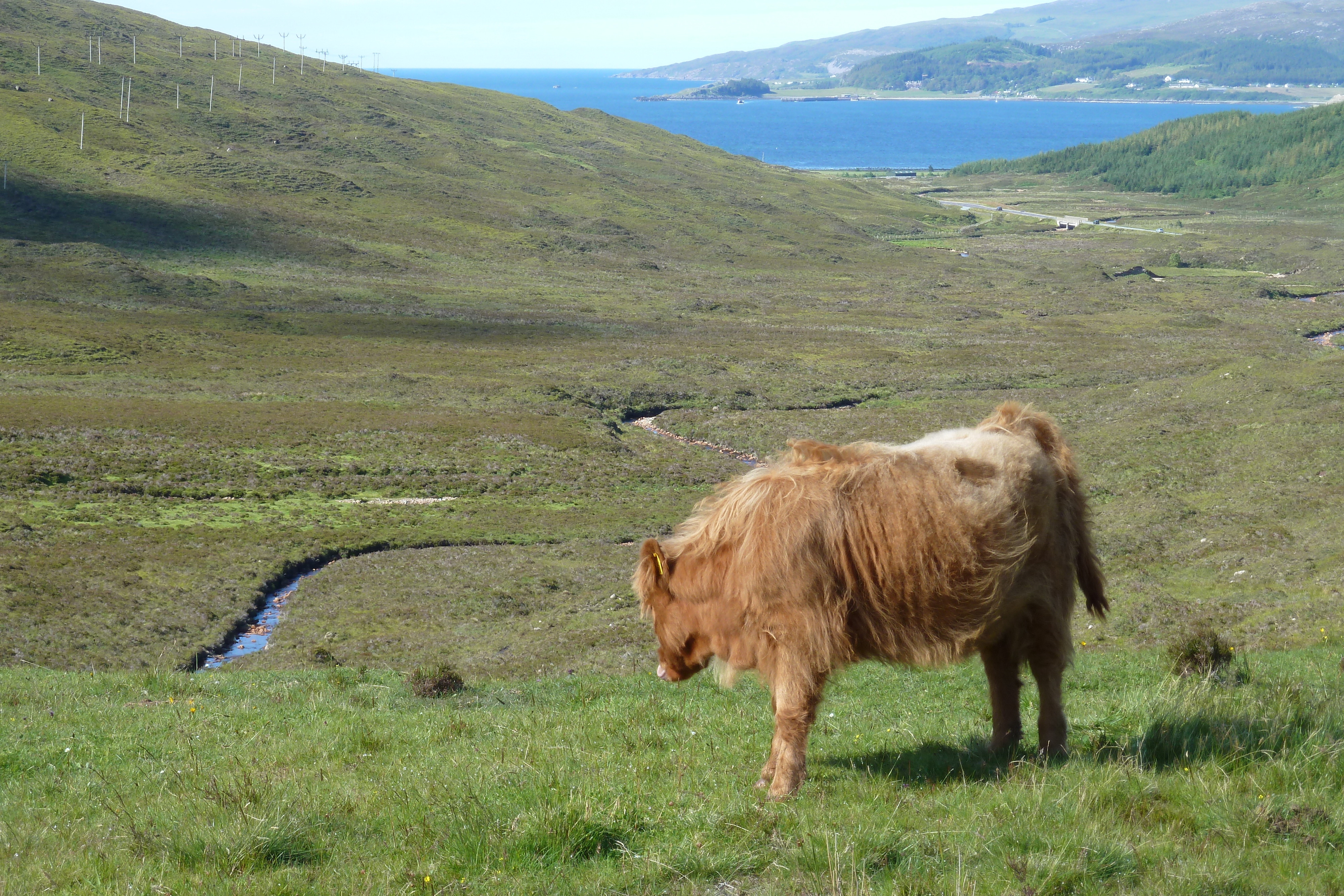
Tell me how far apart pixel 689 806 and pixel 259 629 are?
27357 mm

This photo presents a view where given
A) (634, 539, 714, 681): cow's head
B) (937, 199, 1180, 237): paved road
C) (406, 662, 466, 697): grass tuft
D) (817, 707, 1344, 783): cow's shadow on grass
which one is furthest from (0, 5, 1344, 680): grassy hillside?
(634, 539, 714, 681): cow's head

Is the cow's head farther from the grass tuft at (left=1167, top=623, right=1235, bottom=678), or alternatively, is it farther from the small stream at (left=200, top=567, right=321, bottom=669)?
the small stream at (left=200, top=567, right=321, bottom=669)

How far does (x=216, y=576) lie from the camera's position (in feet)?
112

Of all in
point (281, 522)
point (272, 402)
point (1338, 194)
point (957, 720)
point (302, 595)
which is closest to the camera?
point (957, 720)

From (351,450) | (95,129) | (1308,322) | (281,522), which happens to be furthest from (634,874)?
(95,129)

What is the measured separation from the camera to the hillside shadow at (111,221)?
110 meters

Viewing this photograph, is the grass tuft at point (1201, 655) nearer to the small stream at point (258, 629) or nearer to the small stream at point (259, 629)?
the small stream at point (258, 629)

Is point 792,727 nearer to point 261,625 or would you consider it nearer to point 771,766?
point 771,766

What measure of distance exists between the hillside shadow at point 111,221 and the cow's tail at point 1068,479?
4619 inches

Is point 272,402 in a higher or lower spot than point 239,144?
lower

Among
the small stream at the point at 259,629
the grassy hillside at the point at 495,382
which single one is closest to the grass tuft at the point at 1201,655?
the grassy hillside at the point at 495,382

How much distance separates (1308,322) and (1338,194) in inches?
4908

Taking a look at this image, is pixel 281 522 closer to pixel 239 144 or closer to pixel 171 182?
pixel 171 182

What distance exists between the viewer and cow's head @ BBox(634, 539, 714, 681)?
26.1ft
